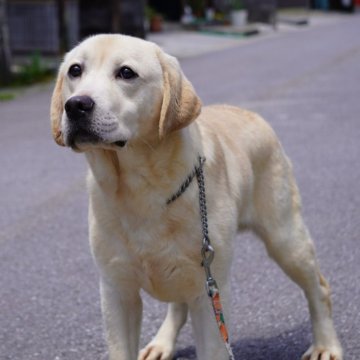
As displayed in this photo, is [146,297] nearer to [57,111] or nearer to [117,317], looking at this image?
[117,317]

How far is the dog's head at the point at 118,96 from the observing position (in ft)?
10.9

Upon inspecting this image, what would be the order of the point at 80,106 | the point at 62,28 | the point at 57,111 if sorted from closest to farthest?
A: the point at 80,106 < the point at 57,111 < the point at 62,28

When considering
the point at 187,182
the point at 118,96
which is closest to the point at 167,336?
the point at 187,182

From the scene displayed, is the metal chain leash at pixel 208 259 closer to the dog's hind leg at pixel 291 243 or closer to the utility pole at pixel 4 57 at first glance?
the dog's hind leg at pixel 291 243

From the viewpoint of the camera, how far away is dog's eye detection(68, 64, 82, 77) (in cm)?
354

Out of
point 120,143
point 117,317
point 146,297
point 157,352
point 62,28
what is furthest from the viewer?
point 62,28

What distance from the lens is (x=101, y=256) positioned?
3676 mm

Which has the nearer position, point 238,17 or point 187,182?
point 187,182

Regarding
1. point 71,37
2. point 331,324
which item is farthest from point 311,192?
point 71,37

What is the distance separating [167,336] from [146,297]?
791 millimetres

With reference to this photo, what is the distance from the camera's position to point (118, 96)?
11.2 feet

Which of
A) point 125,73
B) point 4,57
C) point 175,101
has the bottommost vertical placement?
point 4,57

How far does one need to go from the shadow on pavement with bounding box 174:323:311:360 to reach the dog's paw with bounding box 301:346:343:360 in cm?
10

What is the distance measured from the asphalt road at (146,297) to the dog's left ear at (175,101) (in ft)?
4.75
